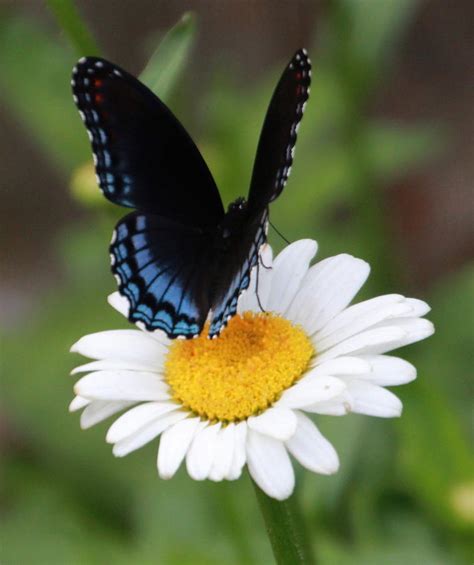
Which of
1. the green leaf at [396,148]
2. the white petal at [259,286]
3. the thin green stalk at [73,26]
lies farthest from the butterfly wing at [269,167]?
the green leaf at [396,148]

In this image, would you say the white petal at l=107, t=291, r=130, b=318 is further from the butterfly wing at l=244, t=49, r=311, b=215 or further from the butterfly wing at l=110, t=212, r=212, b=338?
the butterfly wing at l=244, t=49, r=311, b=215

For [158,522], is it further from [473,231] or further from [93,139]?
[473,231]

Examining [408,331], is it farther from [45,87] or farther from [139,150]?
[45,87]

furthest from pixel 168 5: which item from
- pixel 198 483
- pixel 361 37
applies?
pixel 198 483

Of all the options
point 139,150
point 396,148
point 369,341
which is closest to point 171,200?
point 139,150

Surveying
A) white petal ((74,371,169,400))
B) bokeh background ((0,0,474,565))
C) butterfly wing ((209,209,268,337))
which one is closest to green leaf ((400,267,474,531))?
bokeh background ((0,0,474,565))

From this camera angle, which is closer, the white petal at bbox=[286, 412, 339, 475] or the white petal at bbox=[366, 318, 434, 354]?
the white petal at bbox=[286, 412, 339, 475]

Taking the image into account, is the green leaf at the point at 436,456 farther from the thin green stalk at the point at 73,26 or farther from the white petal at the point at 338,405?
the thin green stalk at the point at 73,26

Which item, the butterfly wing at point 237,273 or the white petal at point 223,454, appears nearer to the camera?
the white petal at point 223,454
